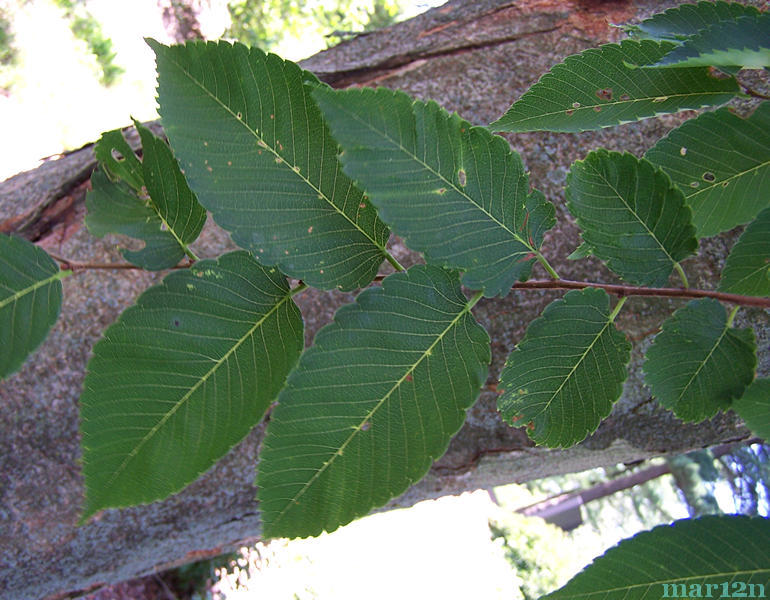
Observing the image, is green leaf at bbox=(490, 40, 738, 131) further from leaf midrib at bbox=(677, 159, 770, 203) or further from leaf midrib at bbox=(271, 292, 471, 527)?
leaf midrib at bbox=(271, 292, 471, 527)

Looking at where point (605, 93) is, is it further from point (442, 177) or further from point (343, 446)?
point (343, 446)

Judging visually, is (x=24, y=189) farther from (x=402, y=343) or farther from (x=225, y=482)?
(x=402, y=343)

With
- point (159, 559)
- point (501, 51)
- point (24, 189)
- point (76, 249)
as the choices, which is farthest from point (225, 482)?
point (501, 51)

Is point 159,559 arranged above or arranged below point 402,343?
below

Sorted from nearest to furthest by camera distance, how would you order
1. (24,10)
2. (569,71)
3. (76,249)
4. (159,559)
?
(569,71)
(76,249)
(159,559)
(24,10)

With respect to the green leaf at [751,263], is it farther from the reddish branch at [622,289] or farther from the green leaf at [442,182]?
the green leaf at [442,182]

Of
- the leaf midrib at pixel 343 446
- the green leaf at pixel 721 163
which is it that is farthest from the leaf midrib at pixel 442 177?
the green leaf at pixel 721 163

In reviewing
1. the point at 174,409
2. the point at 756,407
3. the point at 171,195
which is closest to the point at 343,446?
the point at 174,409
